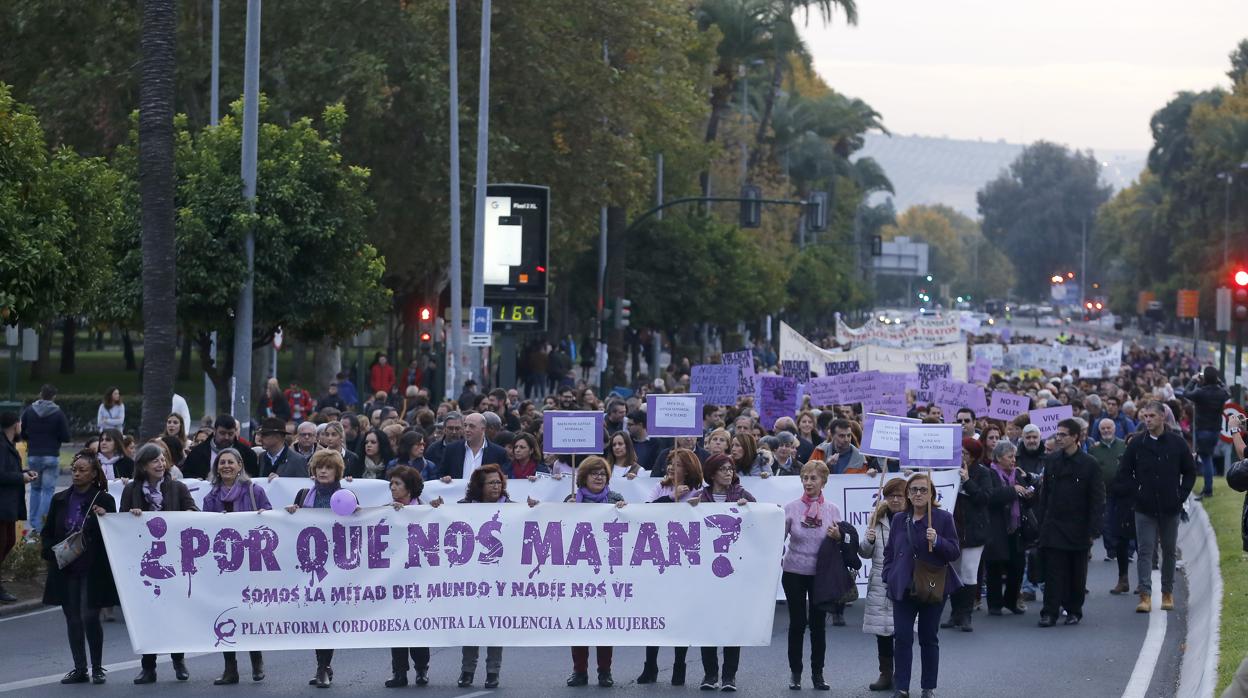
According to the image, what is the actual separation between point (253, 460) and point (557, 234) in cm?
2320

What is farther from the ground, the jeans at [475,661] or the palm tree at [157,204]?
the palm tree at [157,204]

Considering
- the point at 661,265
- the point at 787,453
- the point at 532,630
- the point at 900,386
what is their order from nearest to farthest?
the point at 532,630
the point at 787,453
the point at 900,386
the point at 661,265

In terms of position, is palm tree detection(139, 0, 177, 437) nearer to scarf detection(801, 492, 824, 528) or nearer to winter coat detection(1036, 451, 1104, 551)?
winter coat detection(1036, 451, 1104, 551)

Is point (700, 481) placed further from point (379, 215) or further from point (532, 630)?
point (379, 215)

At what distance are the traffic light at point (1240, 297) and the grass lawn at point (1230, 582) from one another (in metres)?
3.78

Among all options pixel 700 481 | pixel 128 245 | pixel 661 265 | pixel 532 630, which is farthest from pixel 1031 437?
pixel 661 265

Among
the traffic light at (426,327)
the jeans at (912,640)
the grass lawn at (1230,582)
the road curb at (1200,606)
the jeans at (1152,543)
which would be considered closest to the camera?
the jeans at (912,640)

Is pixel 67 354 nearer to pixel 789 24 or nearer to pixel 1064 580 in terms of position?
pixel 789 24

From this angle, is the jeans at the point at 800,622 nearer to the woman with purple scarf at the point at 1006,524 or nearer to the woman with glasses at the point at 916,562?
the woman with glasses at the point at 916,562

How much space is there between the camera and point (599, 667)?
1203 centimetres

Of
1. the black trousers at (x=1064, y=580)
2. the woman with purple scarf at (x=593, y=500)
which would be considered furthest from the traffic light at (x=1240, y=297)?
the woman with purple scarf at (x=593, y=500)

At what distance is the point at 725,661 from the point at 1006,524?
4041 mm

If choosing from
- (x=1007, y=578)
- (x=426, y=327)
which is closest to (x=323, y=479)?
(x=1007, y=578)

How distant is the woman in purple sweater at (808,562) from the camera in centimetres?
1180
